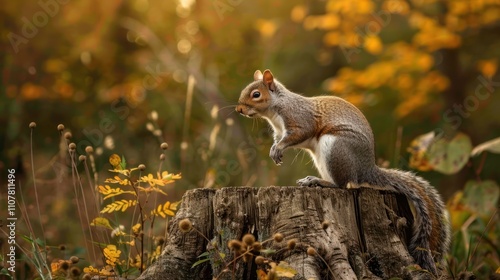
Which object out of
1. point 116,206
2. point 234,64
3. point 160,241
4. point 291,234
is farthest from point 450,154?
point 234,64

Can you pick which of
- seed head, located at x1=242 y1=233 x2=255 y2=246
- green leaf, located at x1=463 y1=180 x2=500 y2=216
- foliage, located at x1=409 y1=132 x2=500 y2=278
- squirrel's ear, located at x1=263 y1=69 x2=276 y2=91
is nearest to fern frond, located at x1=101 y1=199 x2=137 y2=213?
seed head, located at x1=242 y1=233 x2=255 y2=246

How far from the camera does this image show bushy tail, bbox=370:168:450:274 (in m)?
3.04

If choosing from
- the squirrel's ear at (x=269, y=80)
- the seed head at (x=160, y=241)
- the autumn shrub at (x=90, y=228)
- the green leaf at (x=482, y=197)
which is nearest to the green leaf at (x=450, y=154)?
the green leaf at (x=482, y=197)

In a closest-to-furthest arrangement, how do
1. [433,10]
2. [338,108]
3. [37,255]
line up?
[37,255]
[338,108]
[433,10]

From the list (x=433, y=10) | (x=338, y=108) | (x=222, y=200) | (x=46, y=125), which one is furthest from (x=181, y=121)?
(x=222, y=200)

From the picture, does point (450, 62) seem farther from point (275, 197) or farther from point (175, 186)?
point (275, 197)

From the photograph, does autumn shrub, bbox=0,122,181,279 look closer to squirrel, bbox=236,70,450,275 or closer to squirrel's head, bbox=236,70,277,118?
squirrel's head, bbox=236,70,277,118

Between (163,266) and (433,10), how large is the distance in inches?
298

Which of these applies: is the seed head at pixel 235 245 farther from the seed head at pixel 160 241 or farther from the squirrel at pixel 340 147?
the squirrel at pixel 340 147

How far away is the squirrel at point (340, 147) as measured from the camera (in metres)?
3.14

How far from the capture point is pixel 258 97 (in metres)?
3.69

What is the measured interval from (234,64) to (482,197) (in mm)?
5964

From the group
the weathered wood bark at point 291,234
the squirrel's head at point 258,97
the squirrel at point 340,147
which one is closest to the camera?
the weathered wood bark at point 291,234

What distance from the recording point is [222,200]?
8.93ft
